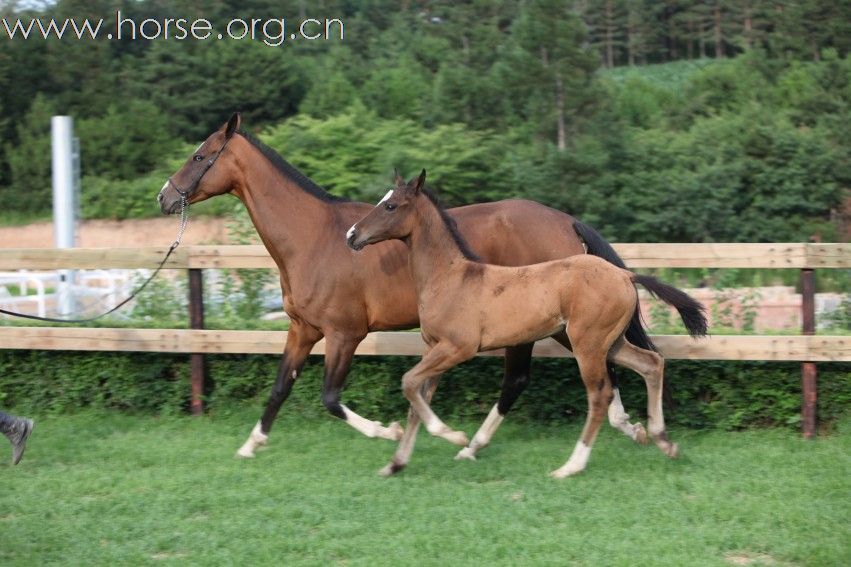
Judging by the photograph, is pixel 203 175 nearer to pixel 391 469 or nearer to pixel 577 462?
pixel 391 469

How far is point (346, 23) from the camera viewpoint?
36.2 meters

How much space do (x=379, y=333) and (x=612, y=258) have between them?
1745 millimetres

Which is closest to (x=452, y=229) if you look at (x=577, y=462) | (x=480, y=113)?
(x=577, y=462)

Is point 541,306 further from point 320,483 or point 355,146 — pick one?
point 355,146

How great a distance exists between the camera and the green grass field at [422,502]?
4734 mm

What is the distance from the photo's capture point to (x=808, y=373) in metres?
6.68

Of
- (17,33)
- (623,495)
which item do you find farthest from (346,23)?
(623,495)

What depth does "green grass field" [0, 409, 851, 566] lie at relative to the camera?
4.73 metres

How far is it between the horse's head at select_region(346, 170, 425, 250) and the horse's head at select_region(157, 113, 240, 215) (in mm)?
1246

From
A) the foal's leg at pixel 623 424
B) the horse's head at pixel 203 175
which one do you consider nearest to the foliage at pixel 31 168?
the horse's head at pixel 203 175

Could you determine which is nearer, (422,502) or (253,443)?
(422,502)

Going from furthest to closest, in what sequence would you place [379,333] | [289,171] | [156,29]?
1. [156,29]
2. [379,333]
3. [289,171]

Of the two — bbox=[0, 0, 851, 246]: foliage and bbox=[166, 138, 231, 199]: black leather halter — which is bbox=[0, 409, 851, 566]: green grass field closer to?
bbox=[166, 138, 231, 199]: black leather halter

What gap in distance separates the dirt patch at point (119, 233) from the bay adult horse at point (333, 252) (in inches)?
784
